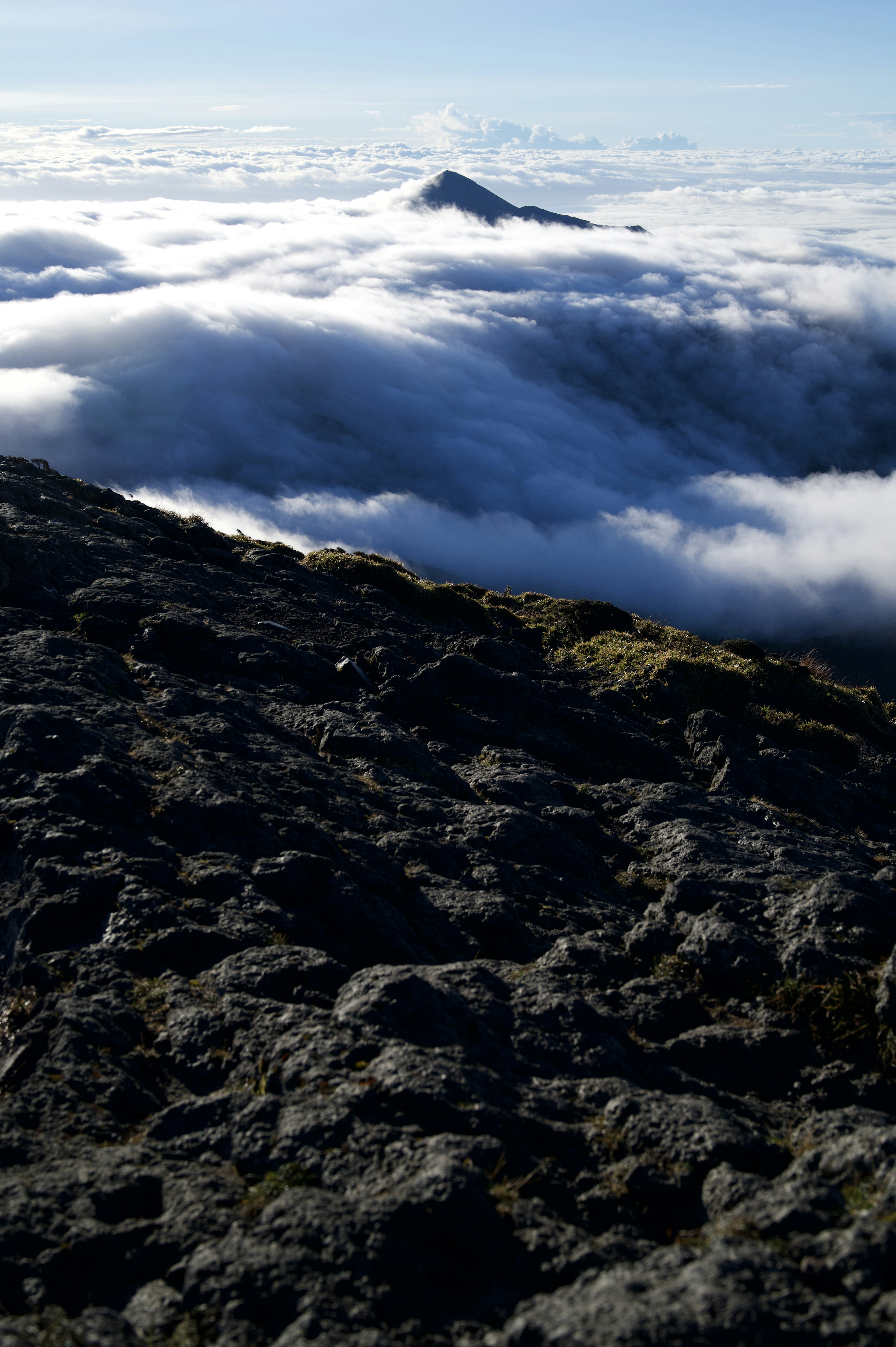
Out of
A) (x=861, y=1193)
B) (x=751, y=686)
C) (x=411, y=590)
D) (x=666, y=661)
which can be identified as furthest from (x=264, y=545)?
(x=861, y=1193)

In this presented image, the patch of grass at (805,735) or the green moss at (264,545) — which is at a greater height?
the green moss at (264,545)

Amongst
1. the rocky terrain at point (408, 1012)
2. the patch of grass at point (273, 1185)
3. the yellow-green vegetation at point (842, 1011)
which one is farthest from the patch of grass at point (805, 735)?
the patch of grass at point (273, 1185)

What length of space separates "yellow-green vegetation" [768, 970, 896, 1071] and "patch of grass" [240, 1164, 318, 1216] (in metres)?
4.90

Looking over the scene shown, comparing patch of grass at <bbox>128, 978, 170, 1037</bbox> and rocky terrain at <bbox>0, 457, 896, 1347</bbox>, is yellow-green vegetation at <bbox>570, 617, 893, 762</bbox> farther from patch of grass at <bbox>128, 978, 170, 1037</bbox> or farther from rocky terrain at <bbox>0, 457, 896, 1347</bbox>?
patch of grass at <bbox>128, 978, 170, 1037</bbox>

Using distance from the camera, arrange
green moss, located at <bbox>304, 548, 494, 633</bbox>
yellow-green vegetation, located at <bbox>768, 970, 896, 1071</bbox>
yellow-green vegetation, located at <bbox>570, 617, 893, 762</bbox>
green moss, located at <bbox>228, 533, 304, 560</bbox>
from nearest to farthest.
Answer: yellow-green vegetation, located at <bbox>768, 970, 896, 1071</bbox> → yellow-green vegetation, located at <bbox>570, 617, 893, 762</bbox> → green moss, located at <bbox>304, 548, 494, 633</bbox> → green moss, located at <bbox>228, 533, 304, 560</bbox>

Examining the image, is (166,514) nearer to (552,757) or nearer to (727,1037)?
(552,757)

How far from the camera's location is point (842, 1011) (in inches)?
305

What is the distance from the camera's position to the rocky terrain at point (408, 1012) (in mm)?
4695

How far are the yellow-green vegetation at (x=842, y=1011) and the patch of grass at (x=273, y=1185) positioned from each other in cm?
490

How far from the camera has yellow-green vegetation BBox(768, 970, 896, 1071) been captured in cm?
741

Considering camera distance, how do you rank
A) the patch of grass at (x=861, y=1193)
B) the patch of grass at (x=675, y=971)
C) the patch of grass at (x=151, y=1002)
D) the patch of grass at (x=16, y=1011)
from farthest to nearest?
the patch of grass at (x=675, y=971), the patch of grass at (x=151, y=1002), the patch of grass at (x=16, y=1011), the patch of grass at (x=861, y=1193)

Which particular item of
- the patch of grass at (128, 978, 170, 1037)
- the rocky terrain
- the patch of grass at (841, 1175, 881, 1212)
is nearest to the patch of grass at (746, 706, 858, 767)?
the rocky terrain

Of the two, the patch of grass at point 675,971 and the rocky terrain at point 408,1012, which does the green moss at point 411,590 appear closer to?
the rocky terrain at point 408,1012

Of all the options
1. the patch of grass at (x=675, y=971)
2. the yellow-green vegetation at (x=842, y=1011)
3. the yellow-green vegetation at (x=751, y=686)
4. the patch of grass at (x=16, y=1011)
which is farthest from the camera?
the yellow-green vegetation at (x=751, y=686)
